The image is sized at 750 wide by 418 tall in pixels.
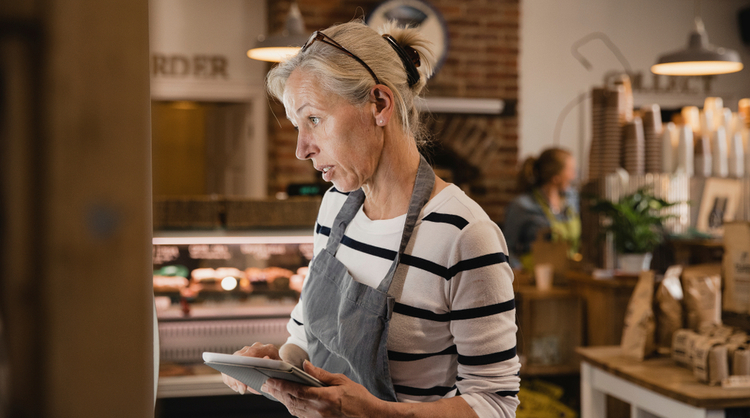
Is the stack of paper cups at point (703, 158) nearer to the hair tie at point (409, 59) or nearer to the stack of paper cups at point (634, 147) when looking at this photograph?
the stack of paper cups at point (634, 147)

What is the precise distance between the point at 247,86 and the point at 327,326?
4.08 meters

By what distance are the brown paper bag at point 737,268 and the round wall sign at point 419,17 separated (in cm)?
300

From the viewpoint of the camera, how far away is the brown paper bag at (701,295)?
7.77ft

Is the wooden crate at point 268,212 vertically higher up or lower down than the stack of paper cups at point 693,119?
lower down

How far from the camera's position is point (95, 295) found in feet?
0.89

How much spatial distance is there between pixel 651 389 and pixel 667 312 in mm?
432

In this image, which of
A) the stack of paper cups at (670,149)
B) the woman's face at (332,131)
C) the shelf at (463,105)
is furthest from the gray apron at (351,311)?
the shelf at (463,105)

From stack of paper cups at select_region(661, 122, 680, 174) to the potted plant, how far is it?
29 cm

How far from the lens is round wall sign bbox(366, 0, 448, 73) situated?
4.81 m

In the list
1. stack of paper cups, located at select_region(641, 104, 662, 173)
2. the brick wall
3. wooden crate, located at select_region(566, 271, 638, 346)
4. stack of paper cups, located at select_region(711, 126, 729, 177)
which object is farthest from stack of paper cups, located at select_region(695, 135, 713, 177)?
the brick wall

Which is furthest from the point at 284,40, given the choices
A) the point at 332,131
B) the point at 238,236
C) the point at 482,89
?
the point at 482,89

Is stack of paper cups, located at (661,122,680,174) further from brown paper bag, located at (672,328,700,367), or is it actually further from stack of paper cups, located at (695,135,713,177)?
brown paper bag, located at (672,328,700,367)

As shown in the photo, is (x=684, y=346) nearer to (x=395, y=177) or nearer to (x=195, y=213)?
(x=395, y=177)

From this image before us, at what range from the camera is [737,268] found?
218 cm
